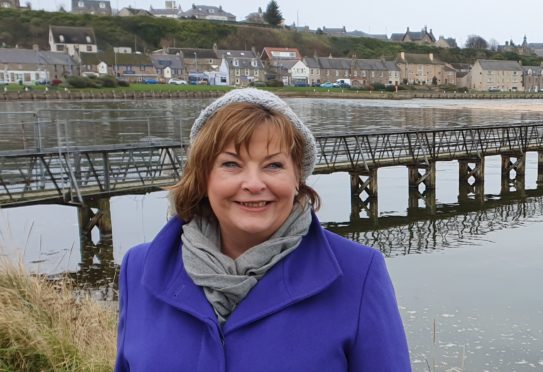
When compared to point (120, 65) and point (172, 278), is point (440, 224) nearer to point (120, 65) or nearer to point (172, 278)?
point (172, 278)

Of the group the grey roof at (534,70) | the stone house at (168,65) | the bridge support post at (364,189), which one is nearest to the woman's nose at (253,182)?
the bridge support post at (364,189)

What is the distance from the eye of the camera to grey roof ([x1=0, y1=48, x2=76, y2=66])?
102 metres

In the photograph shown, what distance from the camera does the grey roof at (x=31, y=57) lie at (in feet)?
335

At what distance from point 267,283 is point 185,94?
9495cm

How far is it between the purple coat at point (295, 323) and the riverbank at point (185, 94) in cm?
8401

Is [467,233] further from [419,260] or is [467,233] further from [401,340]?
[401,340]

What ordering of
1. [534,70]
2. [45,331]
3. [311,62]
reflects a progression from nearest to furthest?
[45,331]
[311,62]
[534,70]

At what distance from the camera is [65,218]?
1845cm

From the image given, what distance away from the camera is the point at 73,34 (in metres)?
132

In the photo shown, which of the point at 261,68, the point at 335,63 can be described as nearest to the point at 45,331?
the point at 261,68

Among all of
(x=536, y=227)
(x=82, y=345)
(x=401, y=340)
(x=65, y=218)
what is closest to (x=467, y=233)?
(x=536, y=227)

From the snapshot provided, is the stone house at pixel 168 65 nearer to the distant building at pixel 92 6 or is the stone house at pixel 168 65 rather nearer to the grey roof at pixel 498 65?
the grey roof at pixel 498 65

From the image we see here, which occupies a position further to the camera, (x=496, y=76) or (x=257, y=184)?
(x=496, y=76)

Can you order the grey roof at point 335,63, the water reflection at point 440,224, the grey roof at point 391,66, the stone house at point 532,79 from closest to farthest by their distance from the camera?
the water reflection at point 440,224 → the grey roof at point 335,63 → the grey roof at point 391,66 → the stone house at point 532,79
